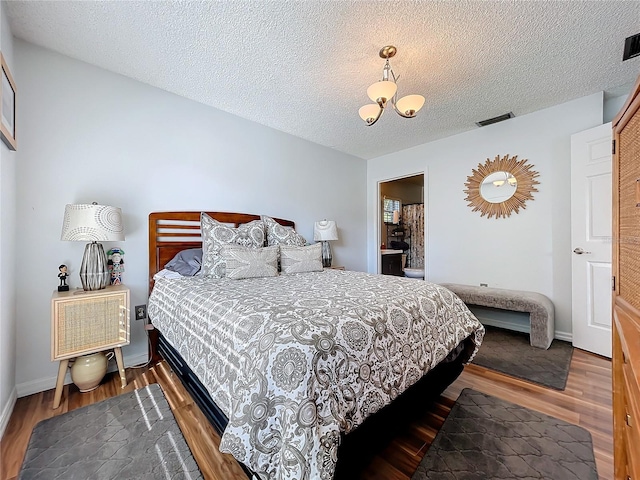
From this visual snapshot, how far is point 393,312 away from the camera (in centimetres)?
134

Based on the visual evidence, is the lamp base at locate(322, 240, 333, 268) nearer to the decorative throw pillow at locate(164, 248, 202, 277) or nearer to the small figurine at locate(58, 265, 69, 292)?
the decorative throw pillow at locate(164, 248, 202, 277)

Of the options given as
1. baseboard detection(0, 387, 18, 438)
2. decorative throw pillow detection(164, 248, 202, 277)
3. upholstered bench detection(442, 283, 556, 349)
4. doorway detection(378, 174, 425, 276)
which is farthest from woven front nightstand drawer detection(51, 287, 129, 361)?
doorway detection(378, 174, 425, 276)

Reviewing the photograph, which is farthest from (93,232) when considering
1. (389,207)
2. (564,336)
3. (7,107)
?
(389,207)

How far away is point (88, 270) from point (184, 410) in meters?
1.24

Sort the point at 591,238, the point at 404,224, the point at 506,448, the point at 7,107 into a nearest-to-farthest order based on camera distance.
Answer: the point at 506,448 → the point at 7,107 → the point at 591,238 → the point at 404,224

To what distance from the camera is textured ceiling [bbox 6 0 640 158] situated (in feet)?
5.33

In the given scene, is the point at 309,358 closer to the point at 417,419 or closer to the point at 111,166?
the point at 417,419

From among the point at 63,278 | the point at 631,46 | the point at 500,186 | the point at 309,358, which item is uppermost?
the point at 631,46

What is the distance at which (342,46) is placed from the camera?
190 cm

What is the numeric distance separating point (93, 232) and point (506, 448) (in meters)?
2.84

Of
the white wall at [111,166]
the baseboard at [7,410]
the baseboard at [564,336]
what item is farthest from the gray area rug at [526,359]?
the baseboard at [7,410]

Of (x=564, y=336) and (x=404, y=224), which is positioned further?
(x=404, y=224)

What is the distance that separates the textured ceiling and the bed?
1.73 metres

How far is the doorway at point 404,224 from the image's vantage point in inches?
225
